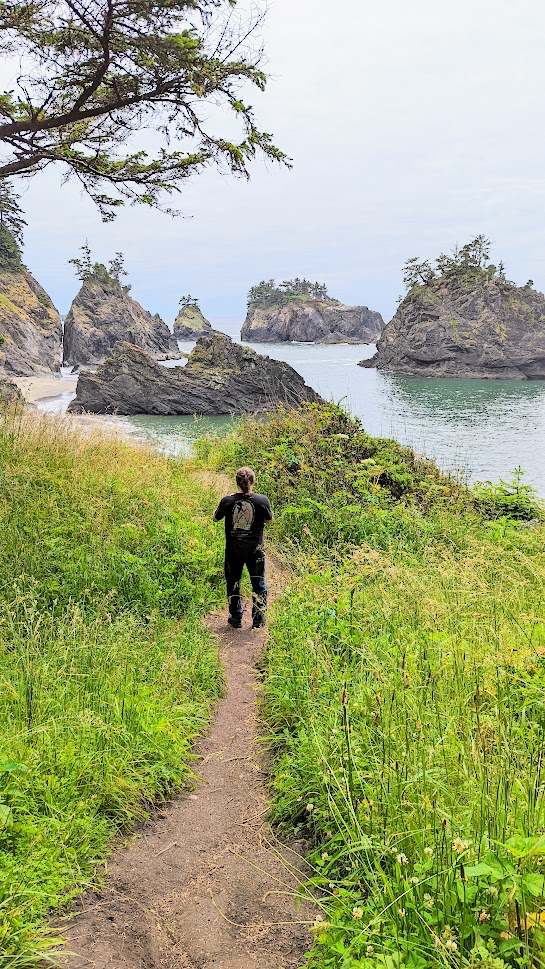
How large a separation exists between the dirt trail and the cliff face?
7093 centimetres

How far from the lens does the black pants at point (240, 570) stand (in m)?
7.11

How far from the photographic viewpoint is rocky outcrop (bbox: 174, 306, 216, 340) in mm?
178375

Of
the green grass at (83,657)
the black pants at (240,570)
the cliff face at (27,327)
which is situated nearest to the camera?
the green grass at (83,657)

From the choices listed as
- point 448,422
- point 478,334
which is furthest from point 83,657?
point 478,334

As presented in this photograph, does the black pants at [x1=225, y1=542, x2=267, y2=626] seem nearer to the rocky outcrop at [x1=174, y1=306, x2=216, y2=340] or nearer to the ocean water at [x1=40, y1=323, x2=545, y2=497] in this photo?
the ocean water at [x1=40, y1=323, x2=545, y2=497]

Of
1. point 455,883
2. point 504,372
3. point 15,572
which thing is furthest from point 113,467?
point 504,372

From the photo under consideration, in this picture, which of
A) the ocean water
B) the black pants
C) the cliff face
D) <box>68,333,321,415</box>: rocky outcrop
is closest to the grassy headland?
the black pants

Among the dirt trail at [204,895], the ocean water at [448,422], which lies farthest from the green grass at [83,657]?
the ocean water at [448,422]

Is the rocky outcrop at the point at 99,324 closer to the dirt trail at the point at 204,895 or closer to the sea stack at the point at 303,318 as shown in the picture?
the sea stack at the point at 303,318

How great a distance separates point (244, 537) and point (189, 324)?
592ft

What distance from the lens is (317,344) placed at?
171 metres

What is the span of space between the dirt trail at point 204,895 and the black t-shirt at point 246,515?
9.74 feet

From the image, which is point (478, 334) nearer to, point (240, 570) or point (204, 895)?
point (240, 570)

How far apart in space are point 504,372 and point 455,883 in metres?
95.1
